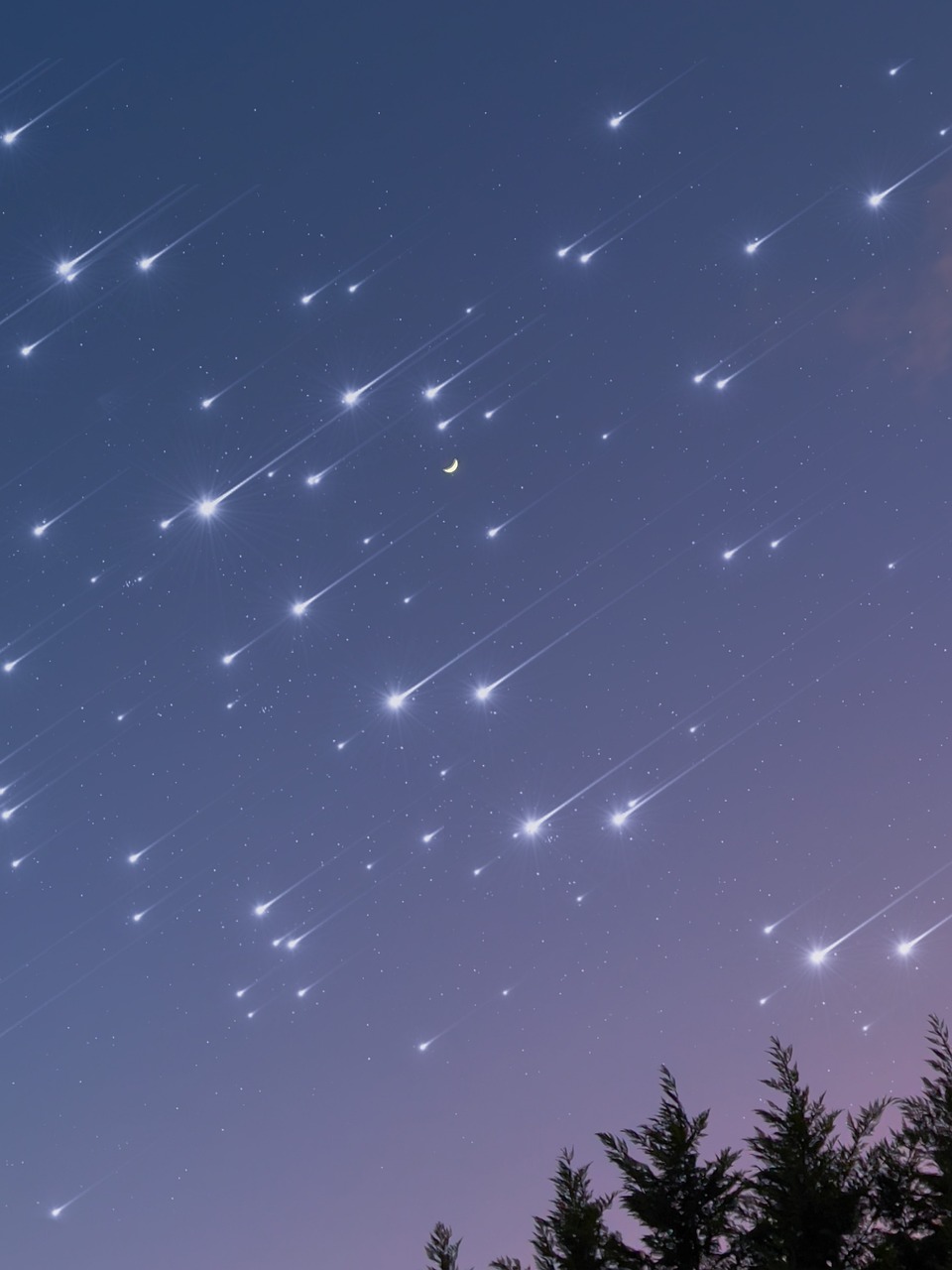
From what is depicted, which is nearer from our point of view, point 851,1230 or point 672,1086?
point 851,1230

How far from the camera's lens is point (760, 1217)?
739 centimetres

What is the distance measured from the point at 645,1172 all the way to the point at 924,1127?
1.68m

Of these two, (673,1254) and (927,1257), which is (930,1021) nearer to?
(927,1257)

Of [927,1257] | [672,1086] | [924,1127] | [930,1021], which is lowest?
[927,1257]

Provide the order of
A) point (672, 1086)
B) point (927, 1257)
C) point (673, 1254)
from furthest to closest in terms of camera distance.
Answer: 1. point (672, 1086)
2. point (673, 1254)
3. point (927, 1257)

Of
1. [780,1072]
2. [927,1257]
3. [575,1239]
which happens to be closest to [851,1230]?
[927,1257]

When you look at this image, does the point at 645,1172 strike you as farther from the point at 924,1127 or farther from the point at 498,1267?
the point at 924,1127

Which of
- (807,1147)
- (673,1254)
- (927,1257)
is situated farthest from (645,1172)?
(927,1257)

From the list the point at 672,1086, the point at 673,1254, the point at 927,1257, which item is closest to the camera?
the point at 927,1257

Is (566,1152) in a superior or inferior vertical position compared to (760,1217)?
superior

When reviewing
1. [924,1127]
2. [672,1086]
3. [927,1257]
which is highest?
[672,1086]

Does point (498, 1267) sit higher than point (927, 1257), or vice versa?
point (498, 1267)

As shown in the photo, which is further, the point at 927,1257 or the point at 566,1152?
the point at 566,1152

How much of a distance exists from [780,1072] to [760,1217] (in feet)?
2.73
